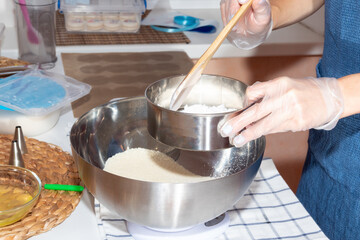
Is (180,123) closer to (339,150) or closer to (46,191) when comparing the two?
(46,191)

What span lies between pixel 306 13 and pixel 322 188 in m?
0.49

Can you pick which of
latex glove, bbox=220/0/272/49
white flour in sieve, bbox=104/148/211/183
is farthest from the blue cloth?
white flour in sieve, bbox=104/148/211/183

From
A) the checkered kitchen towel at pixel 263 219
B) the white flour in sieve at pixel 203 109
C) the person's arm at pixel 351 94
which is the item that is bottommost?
the checkered kitchen towel at pixel 263 219

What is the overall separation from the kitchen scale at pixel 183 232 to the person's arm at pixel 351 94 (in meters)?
0.32

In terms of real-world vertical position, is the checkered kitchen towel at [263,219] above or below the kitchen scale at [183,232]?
below

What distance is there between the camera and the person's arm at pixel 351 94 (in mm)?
967

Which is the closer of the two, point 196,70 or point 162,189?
point 162,189

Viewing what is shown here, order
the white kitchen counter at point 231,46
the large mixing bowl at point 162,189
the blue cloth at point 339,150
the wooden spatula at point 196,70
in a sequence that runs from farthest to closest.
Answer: the white kitchen counter at point 231,46 → the blue cloth at point 339,150 → the wooden spatula at point 196,70 → the large mixing bowl at point 162,189

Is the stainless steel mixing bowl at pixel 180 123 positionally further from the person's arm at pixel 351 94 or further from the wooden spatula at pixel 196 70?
the person's arm at pixel 351 94

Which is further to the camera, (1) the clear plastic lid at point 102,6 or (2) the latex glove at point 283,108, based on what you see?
(1) the clear plastic lid at point 102,6

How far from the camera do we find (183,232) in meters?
0.97

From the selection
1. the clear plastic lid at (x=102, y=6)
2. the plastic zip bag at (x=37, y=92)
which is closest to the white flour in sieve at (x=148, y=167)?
the plastic zip bag at (x=37, y=92)

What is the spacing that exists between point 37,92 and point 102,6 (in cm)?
79

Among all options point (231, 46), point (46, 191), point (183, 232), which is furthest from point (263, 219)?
point (231, 46)
